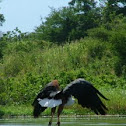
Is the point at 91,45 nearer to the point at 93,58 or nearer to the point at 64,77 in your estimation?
the point at 93,58

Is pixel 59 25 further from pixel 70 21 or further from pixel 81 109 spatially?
pixel 81 109

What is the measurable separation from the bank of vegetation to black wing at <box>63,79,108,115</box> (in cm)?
585

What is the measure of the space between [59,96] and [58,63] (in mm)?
16380

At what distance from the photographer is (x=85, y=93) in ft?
53.6

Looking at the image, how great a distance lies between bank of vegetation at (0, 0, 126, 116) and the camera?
24.5 meters

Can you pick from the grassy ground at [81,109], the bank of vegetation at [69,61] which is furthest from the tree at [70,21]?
the grassy ground at [81,109]

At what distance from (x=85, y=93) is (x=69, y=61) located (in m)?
16.6

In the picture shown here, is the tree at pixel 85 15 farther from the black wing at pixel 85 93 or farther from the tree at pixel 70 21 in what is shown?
the black wing at pixel 85 93

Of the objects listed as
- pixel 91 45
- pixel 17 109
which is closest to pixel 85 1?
pixel 91 45

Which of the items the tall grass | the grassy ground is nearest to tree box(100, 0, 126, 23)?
the tall grass

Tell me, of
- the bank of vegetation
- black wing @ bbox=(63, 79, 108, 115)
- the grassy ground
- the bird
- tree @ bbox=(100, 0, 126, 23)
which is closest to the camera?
black wing @ bbox=(63, 79, 108, 115)

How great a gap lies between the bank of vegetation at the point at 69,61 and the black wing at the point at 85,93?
585cm

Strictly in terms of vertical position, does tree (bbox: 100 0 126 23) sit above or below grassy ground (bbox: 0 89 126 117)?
above

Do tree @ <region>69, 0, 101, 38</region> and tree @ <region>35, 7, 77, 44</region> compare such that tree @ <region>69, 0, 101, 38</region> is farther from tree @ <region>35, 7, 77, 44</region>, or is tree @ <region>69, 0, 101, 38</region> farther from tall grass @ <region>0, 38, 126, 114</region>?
tall grass @ <region>0, 38, 126, 114</region>
